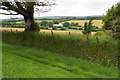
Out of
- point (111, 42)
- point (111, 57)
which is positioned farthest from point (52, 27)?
point (111, 57)

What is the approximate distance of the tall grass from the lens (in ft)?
33.1

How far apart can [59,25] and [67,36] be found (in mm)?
5194

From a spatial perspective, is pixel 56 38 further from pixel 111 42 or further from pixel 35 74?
pixel 35 74

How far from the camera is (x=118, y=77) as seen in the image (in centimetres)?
724

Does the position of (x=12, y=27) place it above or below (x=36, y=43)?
above

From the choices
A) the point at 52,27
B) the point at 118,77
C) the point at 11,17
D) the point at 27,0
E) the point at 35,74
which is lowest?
the point at 118,77

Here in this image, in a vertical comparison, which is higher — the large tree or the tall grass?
the large tree

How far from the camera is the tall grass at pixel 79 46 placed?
10079 mm

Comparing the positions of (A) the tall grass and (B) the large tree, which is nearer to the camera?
(A) the tall grass

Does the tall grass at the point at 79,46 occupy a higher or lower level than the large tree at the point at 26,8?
lower

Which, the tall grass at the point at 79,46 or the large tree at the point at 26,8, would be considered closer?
the tall grass at the point at 79,46

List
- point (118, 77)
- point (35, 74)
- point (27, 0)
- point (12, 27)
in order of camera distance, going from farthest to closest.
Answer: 1. point (12, 27)
2. point (27, 0)
3. point (118, 77)
4. point (35, 74)

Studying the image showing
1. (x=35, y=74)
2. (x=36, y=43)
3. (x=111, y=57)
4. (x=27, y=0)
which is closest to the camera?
(x=35, y=74)

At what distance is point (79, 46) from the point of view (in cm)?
1177
